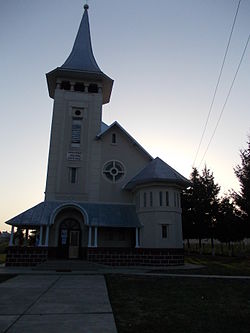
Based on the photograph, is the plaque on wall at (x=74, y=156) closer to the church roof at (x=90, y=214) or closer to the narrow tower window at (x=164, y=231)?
the church roof at (x=90, y=214)

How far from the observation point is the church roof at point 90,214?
66.3 feet

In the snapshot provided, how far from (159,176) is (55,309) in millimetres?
14832

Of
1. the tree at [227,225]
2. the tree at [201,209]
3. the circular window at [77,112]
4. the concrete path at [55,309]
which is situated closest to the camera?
the concrete path at [55,309]

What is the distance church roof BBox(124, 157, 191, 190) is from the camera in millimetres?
21078

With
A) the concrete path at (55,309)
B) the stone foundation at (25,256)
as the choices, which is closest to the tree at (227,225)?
the stone foundation at (25,256)

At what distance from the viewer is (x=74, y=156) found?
2386 centimetres

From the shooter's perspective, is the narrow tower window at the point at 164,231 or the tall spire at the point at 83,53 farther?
the tall spire at the point at 83,53

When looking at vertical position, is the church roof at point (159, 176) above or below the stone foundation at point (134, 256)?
above

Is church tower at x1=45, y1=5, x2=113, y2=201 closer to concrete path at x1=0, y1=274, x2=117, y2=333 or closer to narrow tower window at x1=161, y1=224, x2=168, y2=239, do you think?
narrow tower window at x1=161, y1=224, x2=168, y2=239

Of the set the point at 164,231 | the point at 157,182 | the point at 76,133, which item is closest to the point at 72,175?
the point at 76,133

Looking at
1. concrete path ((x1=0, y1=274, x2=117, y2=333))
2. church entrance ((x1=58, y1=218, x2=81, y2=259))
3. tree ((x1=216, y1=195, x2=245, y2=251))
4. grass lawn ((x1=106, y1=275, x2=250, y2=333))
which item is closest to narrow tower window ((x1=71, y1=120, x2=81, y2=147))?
church entrance ((x1=58, y1=218, x2=81, y2=259))

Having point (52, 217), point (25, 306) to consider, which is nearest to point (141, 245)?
point (52, 217)

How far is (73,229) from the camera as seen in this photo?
2198 centimetres

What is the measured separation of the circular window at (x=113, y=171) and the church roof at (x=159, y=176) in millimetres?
1403
